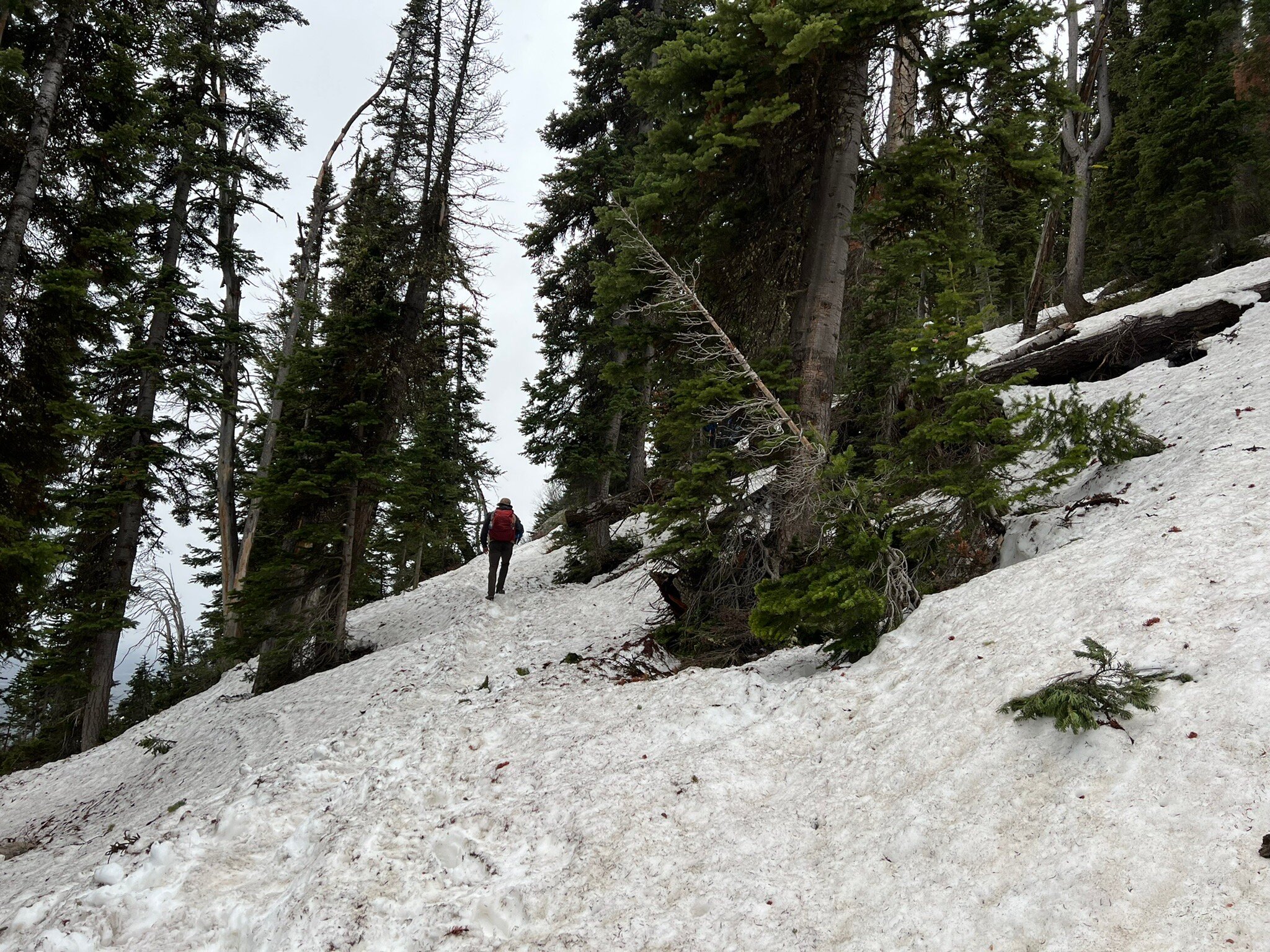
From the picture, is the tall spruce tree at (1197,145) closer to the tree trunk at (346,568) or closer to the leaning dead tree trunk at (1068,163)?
the leaning dead tree trunk at (1068,163)

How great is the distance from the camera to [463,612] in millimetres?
12703

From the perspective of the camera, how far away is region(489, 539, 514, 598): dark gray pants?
13312mm

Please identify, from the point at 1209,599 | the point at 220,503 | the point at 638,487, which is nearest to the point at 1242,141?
the point at 638,487

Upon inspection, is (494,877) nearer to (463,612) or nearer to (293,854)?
(293,854)

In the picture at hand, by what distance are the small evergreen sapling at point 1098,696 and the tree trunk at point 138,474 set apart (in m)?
17.2

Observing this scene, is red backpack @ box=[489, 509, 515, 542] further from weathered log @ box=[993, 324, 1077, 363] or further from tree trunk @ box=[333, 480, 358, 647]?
weathered log @ box=[993, 324, 1077, 363]

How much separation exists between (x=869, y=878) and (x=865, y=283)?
418 inches

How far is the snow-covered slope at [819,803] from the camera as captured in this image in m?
2.96

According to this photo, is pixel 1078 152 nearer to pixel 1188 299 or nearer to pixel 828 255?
pixel 1188 299

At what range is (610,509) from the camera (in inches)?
526

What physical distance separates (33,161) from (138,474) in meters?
8.97

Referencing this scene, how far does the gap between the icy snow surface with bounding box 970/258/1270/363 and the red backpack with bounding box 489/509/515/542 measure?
9144mm

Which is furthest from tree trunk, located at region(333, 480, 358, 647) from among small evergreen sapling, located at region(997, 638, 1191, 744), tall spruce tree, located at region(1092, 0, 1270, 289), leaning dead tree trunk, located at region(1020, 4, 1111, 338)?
tall spruce tree, located at region(1092, 0, 1270, 289)

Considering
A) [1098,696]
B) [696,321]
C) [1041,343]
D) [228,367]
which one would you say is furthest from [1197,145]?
[228,367]
